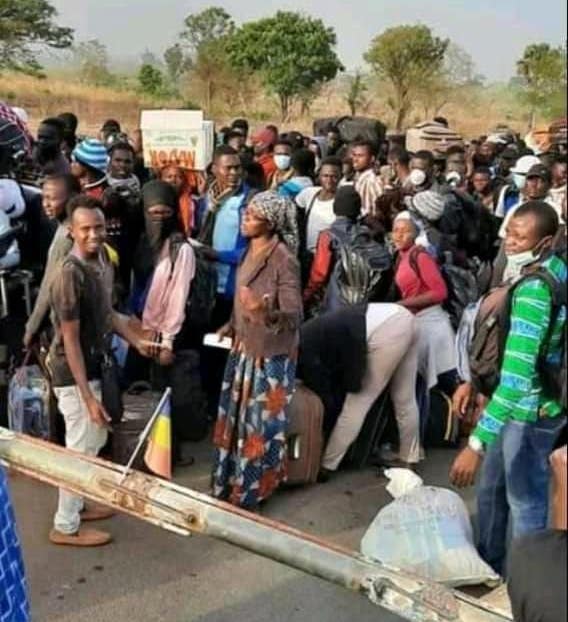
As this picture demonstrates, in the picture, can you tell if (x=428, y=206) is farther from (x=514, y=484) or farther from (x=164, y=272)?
(x=514, y=484)

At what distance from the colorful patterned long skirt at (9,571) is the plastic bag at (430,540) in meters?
1.50

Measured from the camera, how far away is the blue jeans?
→ 122 inches

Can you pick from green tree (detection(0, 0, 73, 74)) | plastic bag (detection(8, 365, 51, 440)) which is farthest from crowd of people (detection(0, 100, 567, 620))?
green tree (detection(0, 0, 73, 74))

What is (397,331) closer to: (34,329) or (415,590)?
(34,329)

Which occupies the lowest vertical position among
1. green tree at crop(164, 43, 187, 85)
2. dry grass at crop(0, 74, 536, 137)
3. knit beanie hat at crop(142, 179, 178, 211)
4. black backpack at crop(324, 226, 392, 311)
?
black backpack at crop(324, 226, 392, 311)

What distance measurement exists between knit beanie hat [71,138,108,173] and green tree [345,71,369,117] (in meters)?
23.7

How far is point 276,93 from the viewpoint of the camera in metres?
32.3

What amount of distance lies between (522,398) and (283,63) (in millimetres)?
30883

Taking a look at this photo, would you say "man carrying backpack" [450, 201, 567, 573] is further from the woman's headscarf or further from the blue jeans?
the woman's headscarf

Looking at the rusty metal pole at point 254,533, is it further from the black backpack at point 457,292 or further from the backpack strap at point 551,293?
the black backpack at point 457,292

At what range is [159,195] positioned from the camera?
184 inches

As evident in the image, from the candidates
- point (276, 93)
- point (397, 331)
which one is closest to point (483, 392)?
point (397, 331)

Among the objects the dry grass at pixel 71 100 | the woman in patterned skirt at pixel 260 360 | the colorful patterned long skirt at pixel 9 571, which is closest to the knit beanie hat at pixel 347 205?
the woman in patterned skirt at pixel 260 360

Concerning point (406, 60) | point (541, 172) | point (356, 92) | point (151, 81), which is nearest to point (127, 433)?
point (541, 172)
